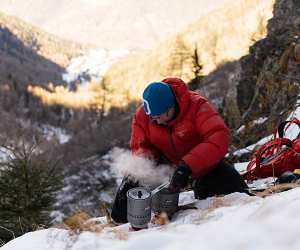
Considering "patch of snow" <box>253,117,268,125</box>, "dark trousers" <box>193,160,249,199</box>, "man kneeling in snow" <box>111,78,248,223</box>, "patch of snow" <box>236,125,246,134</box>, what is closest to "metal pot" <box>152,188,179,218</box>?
"man kneeling in snow" <box>111,78,248,223</box>

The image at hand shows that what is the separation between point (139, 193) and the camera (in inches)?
195

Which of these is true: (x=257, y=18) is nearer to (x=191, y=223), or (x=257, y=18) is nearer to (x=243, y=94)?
(x=243, y=94)

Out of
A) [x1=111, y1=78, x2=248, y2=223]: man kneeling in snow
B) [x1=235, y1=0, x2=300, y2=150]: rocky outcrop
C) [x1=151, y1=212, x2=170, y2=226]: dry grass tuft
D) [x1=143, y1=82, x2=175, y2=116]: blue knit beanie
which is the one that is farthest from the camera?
[x1=235, y1=0, x2=300, y2=150]: rocky outcrop

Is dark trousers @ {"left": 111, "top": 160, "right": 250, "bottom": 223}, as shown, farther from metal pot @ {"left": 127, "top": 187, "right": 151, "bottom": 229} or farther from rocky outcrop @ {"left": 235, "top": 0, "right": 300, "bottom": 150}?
rocky outcrop @ {"left": 235, "top": 0, "right": 300, "bottom": 150}

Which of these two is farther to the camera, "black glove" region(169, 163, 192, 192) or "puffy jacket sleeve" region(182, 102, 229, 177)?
"puffy jacket sleeve" region(182, 102, 229, 177)

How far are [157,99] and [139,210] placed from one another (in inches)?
47.5

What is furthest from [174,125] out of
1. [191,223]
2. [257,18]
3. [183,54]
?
[257,18]

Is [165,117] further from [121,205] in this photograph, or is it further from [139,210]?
[139,210]

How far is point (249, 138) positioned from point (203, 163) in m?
8.83

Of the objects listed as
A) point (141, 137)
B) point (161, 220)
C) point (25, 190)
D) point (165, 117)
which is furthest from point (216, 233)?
point (25, 190)

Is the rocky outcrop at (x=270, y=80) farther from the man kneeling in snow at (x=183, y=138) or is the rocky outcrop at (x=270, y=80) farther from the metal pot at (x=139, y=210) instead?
the metal pot at (x=139, y=210)

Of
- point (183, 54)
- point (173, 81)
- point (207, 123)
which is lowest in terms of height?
point (183, 54)

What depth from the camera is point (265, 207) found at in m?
3.94

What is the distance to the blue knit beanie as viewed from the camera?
5645 mm
